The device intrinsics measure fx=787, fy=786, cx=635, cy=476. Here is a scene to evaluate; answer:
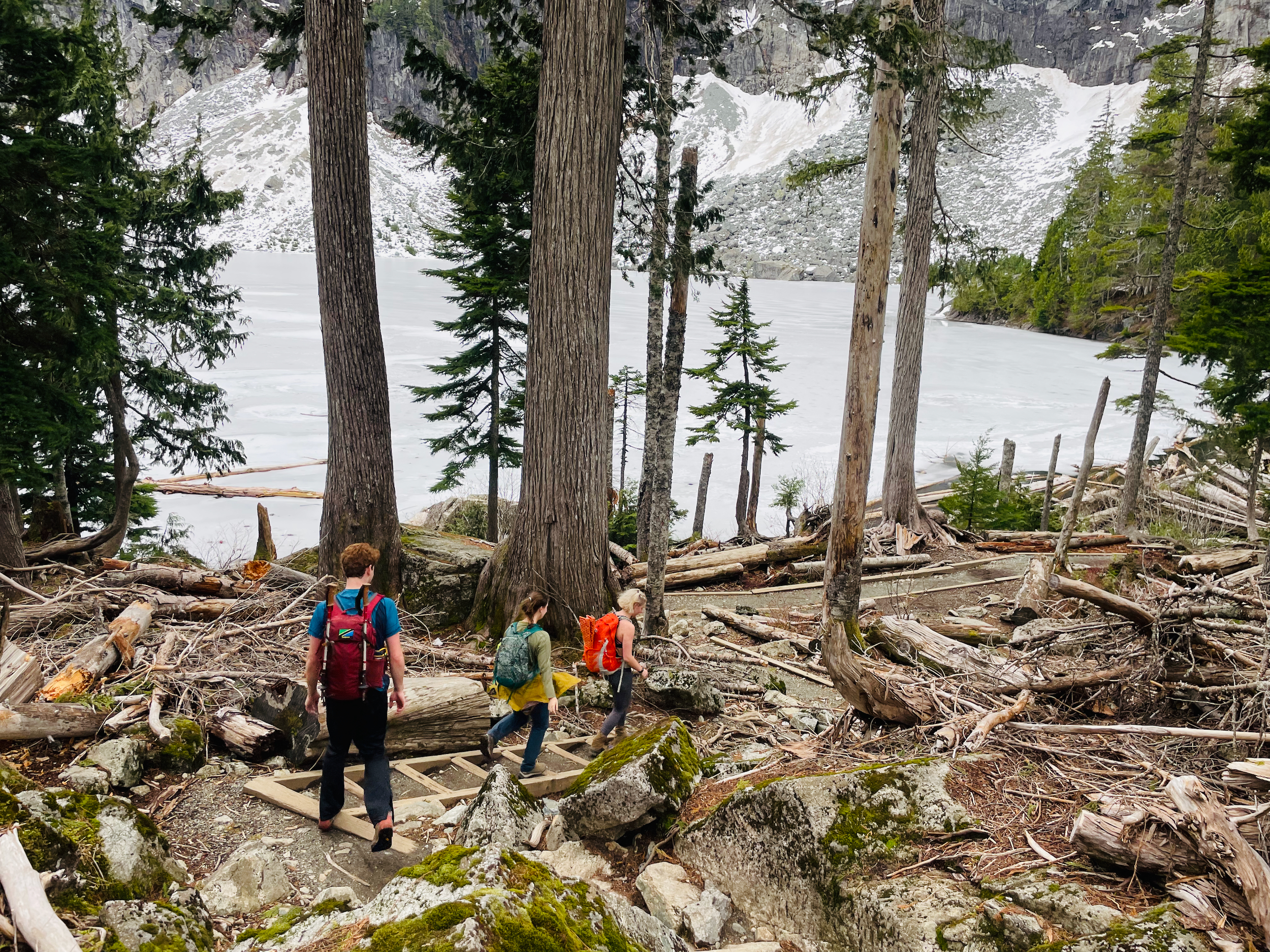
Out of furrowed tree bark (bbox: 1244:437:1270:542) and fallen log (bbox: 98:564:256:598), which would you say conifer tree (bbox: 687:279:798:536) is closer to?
furrowed tree bark (bbox: 1244:437:1270:542)

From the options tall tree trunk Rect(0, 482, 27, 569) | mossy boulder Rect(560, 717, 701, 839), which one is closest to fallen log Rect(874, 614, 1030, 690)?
mossy boulder Rect(560, 717, 701, 839)

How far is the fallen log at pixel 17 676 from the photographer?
14.4 ft

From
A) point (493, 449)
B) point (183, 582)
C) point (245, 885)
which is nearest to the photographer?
point (245, 885)

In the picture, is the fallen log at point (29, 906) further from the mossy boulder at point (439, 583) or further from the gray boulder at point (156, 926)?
the mossy boulder at point (439, 583)

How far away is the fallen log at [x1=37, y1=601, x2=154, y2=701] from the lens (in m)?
4.87

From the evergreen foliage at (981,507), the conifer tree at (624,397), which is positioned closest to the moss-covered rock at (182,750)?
the conifer tree at (624,397)

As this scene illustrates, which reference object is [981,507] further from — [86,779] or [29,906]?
[29,906]

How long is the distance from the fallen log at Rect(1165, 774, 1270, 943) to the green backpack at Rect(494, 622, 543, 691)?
3.26 meters

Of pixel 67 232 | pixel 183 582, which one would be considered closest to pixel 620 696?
pixel 183 582

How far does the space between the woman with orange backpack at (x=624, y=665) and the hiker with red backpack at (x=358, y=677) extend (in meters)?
1.87

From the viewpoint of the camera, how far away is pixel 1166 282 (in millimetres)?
15648

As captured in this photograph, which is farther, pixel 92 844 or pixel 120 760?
pixel 120 760

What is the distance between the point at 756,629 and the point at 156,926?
727 cm

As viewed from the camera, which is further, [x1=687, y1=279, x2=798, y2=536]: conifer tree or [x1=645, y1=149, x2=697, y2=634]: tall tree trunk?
[x1=687, y1=279, x2=798, y2=536]: conifer tree
